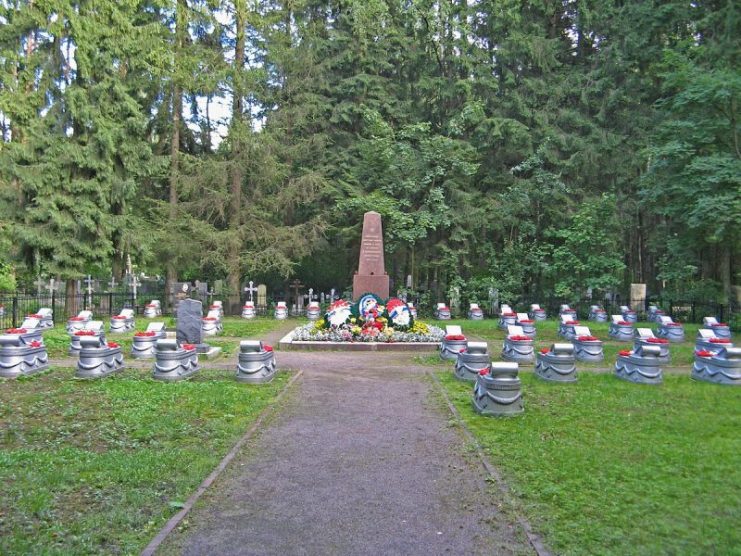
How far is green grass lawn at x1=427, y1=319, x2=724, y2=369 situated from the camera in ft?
44.4

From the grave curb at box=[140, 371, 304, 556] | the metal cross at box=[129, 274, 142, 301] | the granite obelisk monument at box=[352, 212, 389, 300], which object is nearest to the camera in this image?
the grave curb at box=[140, 371, 304, 556]

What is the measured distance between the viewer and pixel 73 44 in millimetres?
22969

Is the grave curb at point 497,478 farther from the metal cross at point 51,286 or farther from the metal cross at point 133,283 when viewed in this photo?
the metal cross at point 51,286

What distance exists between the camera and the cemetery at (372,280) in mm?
4973

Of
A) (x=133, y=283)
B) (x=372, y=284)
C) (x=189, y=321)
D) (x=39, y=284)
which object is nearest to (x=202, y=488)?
(x=189, y=321)

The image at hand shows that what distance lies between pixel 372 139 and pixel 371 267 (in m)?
9.81

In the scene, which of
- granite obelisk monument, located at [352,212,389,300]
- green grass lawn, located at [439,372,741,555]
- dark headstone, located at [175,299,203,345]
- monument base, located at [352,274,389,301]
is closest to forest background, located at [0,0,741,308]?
granite obelisk monument, located at [352,212,389,300]

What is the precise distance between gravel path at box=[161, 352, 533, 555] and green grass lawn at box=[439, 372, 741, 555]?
1.41ft

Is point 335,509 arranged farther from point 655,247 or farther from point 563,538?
point 655,247

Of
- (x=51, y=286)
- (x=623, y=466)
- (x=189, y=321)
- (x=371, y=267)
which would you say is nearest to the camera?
(x=623, y=466)

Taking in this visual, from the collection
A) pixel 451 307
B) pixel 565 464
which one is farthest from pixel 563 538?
pixel 451 307

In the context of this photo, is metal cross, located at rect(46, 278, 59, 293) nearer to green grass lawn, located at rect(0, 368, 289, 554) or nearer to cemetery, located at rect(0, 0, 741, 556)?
cemetery, located at rect(0, 0, 741, 556)

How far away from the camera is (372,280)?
61.0ft

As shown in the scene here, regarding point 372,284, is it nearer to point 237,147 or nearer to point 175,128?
point 237,147
